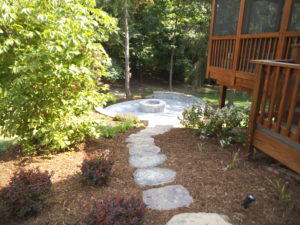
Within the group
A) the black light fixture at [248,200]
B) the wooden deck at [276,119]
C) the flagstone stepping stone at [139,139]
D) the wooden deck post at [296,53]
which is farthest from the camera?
the flagstone stepping stone at [139,139]

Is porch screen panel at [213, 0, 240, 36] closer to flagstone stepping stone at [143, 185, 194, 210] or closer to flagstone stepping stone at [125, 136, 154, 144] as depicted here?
flagstone stepping stone at [125, 136, 154, 144]

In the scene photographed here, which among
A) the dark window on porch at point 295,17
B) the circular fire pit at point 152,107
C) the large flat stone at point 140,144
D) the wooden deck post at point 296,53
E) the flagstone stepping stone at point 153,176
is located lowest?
the circular fire pit at point 152,107

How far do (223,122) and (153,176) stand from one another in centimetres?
213

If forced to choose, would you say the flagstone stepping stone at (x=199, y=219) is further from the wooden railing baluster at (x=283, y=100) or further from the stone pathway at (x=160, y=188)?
the wooden railing baluster at (x=283, y=100)

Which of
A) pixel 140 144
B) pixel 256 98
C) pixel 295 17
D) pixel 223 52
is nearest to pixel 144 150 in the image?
pixel 140 144

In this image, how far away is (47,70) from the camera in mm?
3598

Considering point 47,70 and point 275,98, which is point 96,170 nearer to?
point 47,70

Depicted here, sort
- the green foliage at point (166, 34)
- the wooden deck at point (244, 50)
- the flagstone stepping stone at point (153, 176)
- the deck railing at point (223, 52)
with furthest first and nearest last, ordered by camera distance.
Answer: the green foliage at point (166, 34) → the deck railing at point (223, 52) → the wooden deck at point (244, 50) → the flagstone stepping stone at point (153, 176)

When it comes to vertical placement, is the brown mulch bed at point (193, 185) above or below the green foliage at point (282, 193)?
below

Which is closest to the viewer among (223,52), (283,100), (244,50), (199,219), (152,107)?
(199,219)

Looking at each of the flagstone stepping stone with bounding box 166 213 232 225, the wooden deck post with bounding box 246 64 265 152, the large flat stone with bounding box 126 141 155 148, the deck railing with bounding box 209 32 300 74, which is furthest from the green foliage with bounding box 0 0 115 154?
the deck railing with bounding box 209 32 300 74

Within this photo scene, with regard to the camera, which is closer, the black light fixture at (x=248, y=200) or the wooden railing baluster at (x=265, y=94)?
the black light fixture at (x=248, y=200)

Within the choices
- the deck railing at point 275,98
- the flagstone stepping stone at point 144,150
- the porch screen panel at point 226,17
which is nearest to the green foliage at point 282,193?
the deck railing at point 275,98

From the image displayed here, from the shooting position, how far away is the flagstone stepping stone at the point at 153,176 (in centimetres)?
320
